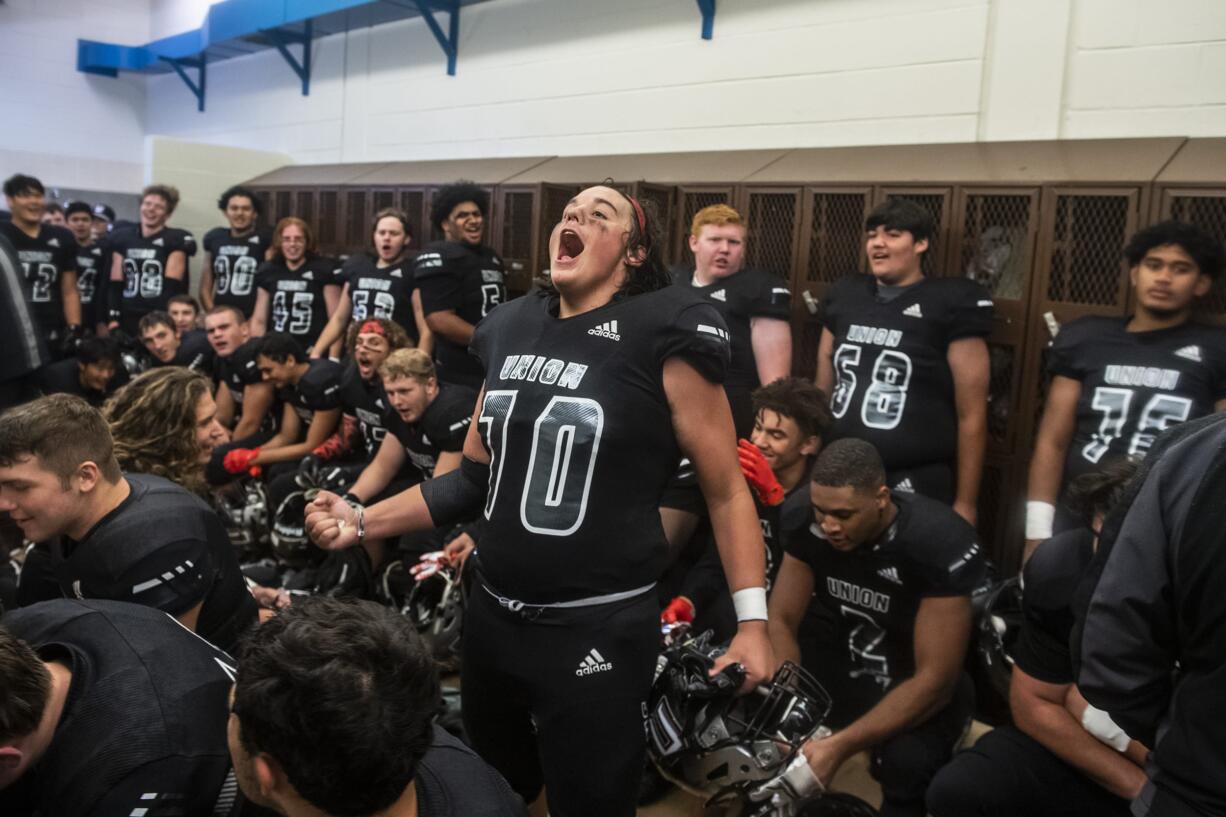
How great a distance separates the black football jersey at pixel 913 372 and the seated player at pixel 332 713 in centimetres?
227

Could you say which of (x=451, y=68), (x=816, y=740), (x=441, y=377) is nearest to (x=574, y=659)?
(x=816, y=740)

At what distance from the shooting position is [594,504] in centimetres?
159

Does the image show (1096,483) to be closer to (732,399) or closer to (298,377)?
(732,399)

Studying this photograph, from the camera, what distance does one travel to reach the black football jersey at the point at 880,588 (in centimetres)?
247

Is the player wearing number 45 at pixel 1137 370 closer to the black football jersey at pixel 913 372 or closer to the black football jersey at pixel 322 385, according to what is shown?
the black football jersey at pixel 913 372

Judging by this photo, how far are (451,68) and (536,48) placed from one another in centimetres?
77

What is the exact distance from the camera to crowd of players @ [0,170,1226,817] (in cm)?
119

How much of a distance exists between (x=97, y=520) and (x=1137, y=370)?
2.65 metres

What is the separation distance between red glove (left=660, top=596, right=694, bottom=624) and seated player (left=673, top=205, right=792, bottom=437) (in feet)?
2.78

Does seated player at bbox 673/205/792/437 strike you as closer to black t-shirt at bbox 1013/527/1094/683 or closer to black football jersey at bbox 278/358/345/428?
black t-shirt at bbox 1013/527/1094/683

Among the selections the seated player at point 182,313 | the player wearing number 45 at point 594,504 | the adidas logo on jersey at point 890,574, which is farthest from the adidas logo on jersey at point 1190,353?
the seated player at point 182,313

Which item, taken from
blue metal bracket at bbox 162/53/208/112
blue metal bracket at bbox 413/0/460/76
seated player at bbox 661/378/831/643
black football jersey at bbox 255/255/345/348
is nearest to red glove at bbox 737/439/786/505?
seated player at bbox 661/378/831/643

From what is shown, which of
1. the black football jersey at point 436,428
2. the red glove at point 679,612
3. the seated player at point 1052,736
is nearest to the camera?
the seated player at point 1052,736

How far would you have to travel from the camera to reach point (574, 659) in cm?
160
